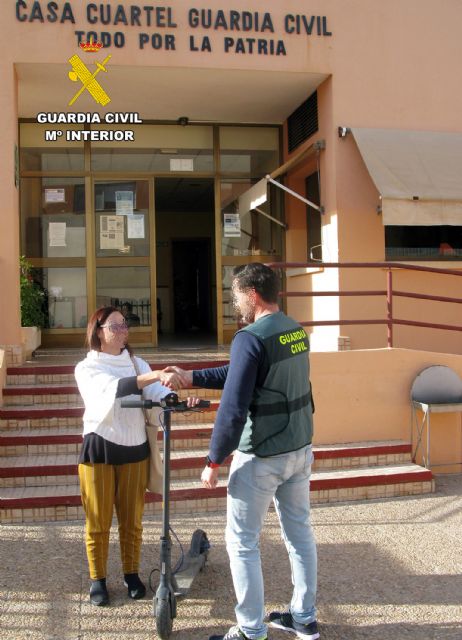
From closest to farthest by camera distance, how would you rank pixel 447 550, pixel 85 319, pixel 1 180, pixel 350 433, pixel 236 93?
pixel 447 550, pixel 350 433, pixel 1 180, pixel 236 93, pixel 85 319

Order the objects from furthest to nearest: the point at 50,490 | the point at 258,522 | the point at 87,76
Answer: the point at 87,76, the point at 50,490, the point at 258,522

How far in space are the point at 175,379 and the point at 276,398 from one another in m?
0.55

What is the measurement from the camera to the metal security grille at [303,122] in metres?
8.49

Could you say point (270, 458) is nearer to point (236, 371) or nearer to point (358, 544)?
point (236, 371)

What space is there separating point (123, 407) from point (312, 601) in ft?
4.36

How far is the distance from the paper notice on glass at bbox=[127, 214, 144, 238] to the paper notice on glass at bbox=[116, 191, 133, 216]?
0.09 meters

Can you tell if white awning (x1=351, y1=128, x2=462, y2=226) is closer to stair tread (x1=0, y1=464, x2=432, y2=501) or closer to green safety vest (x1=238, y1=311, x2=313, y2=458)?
stair tread (x1=0, y1=464, x2=432, y2=501)

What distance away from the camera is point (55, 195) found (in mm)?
9430

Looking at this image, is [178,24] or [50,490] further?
[178,24]

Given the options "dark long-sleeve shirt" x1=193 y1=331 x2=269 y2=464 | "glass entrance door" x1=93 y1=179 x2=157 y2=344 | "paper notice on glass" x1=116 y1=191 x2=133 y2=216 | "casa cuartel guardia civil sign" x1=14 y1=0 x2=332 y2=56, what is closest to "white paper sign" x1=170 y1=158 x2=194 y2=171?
"glass entrance door" x1=93 y1=179 x2=157 y2=344

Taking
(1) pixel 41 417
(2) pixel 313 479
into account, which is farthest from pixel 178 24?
(2) pixel 313 479

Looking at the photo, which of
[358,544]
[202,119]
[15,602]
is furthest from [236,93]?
[15,602]

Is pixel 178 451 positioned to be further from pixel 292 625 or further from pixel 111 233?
pixel 111 233

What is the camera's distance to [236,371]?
303cm
